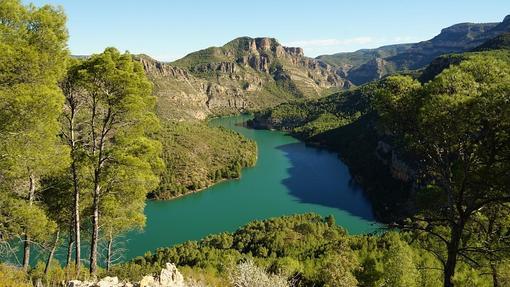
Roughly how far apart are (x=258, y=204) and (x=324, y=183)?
22.8 m

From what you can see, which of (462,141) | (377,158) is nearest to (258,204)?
(377,158)

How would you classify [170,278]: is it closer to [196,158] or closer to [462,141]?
[462,141]

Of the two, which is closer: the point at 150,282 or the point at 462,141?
the point at 150,282

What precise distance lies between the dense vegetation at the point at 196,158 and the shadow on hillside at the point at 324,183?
1380 centimetres

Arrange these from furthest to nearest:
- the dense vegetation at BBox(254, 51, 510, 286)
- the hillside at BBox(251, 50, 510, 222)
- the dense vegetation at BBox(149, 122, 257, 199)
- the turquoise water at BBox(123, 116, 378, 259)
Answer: the dense vegetation at BBox(149, 122, 257, 199) < the hillside at BBox(251, 50, 510, 222) < the turquoise water at BBox(123, 116, 378, 259) < the dense vegetation at BBox(254, 51, 510, 286)

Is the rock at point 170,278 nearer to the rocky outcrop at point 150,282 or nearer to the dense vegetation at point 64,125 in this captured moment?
the rocky outcrop at point 150,282

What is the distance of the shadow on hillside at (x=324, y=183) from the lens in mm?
82369

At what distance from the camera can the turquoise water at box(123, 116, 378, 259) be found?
2643 inches

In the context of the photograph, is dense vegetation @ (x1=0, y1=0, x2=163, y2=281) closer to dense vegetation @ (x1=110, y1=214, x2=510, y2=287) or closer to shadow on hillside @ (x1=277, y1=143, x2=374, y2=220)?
dense vegetation @ (x1=110, y1=214, x2=510, y2=287)

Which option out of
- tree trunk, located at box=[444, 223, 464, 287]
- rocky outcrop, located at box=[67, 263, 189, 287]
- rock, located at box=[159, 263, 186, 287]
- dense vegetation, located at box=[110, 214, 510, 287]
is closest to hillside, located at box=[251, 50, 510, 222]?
dense vegetation, located at box=[110, 214, 510, 287]

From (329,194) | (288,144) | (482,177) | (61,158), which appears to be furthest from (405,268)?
(288,144)

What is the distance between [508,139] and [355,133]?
134695 millimetres

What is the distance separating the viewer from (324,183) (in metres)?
99.5

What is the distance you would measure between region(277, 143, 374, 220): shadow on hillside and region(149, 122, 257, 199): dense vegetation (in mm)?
13796
